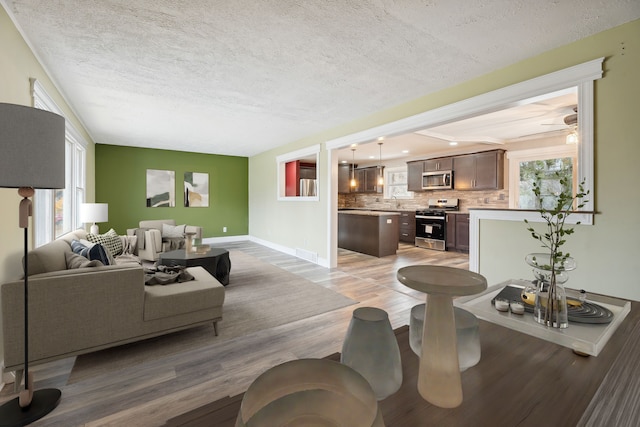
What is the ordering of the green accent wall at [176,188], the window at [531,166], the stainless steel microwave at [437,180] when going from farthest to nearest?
the stainless steel microwave at [437,180]
the green accent wall at [176,188]
the window at [531,166]

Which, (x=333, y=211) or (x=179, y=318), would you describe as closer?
(x=179, y=318)

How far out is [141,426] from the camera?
5.11 ft

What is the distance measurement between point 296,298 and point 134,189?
567 cm

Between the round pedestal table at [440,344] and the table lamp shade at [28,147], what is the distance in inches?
72.9

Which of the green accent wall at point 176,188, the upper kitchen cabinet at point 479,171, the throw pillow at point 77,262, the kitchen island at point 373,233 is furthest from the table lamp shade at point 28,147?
the upper kitchen cabinet at point 479,171

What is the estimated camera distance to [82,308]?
2031 millimetres

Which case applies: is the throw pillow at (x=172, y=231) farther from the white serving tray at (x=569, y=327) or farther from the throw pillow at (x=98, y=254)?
the white serving tray at (x=569, y=327)

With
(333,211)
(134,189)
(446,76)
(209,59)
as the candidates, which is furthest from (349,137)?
(134,189)

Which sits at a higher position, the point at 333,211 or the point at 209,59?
the point at 209,59

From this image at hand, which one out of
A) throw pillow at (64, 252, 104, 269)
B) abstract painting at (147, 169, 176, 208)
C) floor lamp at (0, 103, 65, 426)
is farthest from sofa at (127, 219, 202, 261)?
floor lamp at (0, 103, 65, 426)

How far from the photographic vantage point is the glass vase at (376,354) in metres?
0.62

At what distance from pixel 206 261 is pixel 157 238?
6.51 ft

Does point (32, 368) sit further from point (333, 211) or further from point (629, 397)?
point (333, 211)

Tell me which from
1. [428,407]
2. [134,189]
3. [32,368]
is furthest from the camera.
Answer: [134,189]
